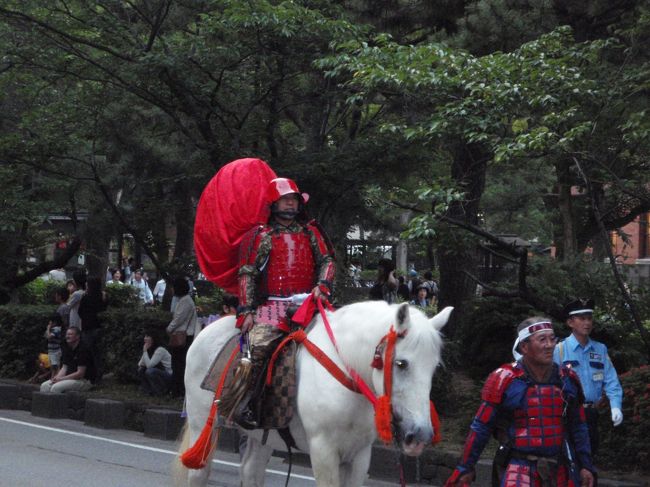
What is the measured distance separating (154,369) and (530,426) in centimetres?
1084

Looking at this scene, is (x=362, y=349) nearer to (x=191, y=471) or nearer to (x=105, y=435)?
(x=191, y=471)

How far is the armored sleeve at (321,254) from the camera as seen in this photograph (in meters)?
7.36

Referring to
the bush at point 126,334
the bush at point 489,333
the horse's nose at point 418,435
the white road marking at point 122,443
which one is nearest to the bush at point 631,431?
the bush at point 489,333

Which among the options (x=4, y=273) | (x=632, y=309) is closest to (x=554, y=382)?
(x=632, y=309)

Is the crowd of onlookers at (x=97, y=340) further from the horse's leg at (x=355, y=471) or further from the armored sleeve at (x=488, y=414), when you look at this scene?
the armored sleeve at (x=488, y=414)

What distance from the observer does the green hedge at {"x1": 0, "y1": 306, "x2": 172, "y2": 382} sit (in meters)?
17.1

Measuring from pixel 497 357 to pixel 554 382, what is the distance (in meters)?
8.07

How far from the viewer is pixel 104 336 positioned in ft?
57.7

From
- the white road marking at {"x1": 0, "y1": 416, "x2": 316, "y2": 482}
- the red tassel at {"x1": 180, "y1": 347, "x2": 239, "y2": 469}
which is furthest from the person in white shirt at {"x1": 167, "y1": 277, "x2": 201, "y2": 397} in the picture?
the red tassel at {"x1": 180, "y1": 347, "x2": 239, "y2": 469}

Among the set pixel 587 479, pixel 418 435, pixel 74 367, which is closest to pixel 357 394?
pixel 418 435

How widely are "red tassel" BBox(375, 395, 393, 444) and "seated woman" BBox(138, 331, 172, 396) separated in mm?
10461

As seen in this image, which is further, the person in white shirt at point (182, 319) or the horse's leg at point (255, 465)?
the person in white shirt at point (182, 319)

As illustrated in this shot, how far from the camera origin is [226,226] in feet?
25.6

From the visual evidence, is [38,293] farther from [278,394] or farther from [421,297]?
[278,394]
